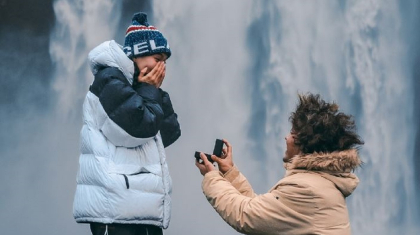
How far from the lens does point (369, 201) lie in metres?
7.07

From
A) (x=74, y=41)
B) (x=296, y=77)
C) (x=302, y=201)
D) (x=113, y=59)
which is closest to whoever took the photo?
(x=302, y=201)

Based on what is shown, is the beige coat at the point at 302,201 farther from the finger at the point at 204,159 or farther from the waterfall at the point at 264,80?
the waterfall at the point at 264,80

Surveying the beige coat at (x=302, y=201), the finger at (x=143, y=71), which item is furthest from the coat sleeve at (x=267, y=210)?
the finger at (x=143, y=71)

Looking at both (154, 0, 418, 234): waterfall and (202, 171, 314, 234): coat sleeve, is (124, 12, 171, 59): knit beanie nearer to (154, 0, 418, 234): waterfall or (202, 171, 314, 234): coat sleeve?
(202, 171, 314, 234): coat sleeve

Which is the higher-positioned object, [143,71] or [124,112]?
[143,71]

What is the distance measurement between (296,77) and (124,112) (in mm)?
4541

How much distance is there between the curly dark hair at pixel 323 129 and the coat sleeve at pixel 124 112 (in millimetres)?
565

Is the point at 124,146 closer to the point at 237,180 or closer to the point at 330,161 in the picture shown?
the point at 237,180

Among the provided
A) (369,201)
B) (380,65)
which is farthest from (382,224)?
(380,65)

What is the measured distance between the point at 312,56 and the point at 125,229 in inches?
179

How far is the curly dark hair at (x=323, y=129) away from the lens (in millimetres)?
2693

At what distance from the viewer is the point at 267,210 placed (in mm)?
2662

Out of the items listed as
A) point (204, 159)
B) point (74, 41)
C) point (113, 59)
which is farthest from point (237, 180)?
point (74, 41)

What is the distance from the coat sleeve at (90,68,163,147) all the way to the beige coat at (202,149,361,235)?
0.35 m
